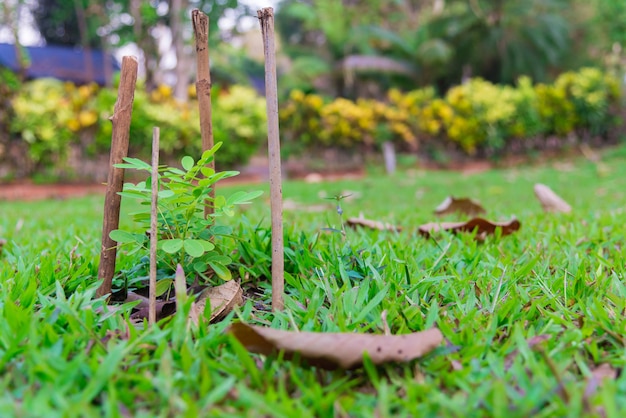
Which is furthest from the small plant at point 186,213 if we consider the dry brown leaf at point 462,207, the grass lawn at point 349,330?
the dry brown leaf at point 462,207

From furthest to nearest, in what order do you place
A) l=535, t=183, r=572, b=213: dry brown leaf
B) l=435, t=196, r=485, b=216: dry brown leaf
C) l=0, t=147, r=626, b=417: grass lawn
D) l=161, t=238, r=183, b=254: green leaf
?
l=535, t=183, r=572, b=213: dry brown leaf
l=435, t=196, r=485, b=216: dry brown leaf
l=161, t=238, r=183, b=254: green leaf
l=0, t=147, r=626, b=417: grass lawn

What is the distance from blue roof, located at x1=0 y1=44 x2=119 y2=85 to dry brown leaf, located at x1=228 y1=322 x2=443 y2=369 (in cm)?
2259

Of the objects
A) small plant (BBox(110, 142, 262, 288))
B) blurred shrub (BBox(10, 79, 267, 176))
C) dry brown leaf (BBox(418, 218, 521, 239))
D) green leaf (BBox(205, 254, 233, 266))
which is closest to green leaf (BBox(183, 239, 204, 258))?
small plant (BBox(110, 142, 262, 288))

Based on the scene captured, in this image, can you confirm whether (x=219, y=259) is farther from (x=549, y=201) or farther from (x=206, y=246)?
(x=549, y=201)

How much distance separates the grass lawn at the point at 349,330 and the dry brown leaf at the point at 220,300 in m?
0.04

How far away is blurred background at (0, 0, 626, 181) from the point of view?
312 inches

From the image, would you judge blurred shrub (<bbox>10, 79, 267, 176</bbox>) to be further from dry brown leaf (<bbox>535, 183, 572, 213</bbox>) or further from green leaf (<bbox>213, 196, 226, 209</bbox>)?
green leaf (<bbox>213, 196, 226, 209</bbox>)

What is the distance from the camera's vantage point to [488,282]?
1.43 metres

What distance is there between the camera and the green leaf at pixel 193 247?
1.19 metres

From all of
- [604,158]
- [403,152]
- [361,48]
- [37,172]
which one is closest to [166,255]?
[37,172]

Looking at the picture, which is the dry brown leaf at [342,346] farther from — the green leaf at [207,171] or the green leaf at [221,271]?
the green leaf at [207,171]

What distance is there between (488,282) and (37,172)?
7.84 meters

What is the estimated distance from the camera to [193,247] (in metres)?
1.21

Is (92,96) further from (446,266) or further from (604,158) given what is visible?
(604,158)
